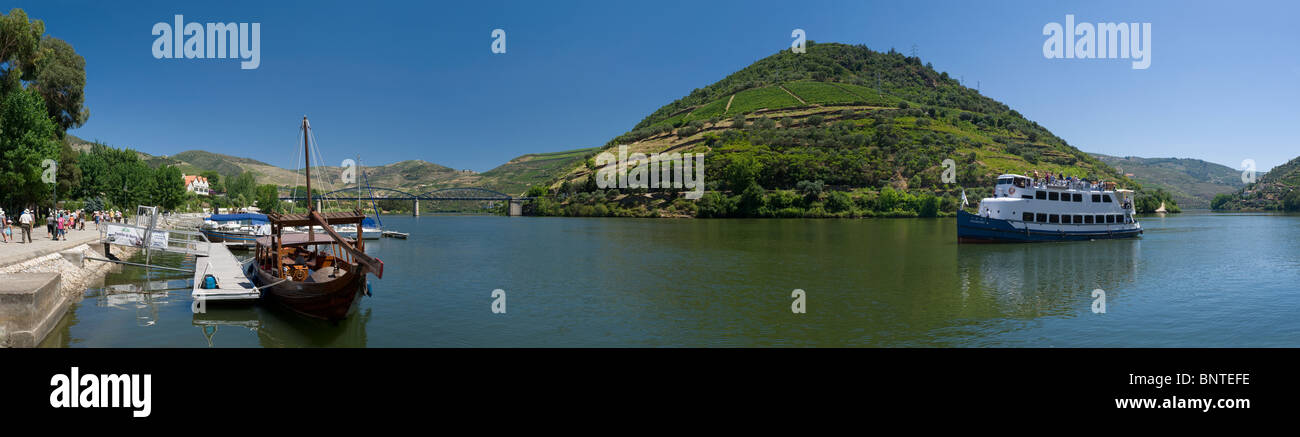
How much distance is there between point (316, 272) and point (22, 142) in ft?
113

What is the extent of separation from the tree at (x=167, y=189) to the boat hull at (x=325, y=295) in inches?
3379

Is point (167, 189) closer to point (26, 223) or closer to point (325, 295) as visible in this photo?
point (26, 223)

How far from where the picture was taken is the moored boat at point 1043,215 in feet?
161

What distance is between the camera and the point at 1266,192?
582 feet

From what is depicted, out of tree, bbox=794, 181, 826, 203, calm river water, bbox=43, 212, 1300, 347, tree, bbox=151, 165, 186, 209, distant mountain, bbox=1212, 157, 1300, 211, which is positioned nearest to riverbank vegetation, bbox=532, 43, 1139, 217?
tree, bbox=794, 181, 826, 203

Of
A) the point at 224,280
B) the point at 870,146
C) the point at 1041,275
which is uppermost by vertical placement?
the point at 870,146

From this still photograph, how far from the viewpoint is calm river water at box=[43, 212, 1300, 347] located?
17578 mm

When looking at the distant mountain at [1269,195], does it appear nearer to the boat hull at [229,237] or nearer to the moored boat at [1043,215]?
the moored boat at [1043,215]

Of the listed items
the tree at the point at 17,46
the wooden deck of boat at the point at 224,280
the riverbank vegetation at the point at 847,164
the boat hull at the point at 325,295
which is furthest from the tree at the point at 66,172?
the riverbank vegetation at the point at 847,164

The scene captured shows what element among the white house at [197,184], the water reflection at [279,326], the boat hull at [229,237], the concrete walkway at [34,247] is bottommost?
the water reflection at [279,326]

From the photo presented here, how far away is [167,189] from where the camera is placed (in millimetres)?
87938

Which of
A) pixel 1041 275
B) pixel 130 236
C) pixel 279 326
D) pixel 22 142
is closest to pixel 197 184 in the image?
pixel 22 142

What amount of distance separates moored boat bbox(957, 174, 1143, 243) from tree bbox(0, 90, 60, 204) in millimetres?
64731
